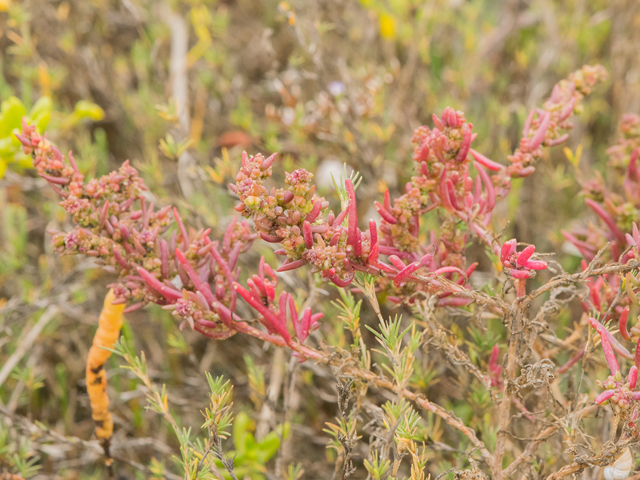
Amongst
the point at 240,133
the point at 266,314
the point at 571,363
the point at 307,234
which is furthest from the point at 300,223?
the point at 240,133

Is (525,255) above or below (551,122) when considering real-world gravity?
below

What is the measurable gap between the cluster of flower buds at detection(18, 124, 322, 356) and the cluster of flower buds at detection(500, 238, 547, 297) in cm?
33

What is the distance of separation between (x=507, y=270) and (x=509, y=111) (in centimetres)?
135

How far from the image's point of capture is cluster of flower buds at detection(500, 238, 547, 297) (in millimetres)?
782

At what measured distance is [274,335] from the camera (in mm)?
930

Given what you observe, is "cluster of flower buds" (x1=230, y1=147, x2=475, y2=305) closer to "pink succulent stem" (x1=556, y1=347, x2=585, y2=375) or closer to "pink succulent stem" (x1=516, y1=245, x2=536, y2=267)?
"pink succulent stem" (x1=516, y1=245, x2=536, y2=267)

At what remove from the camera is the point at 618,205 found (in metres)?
1.18

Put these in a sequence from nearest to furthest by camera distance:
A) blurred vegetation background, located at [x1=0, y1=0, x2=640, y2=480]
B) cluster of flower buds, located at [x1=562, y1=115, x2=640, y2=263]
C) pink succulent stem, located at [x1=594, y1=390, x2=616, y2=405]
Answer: pink succulent stem, located at [x1=594, y1=390, x2=616, y2=405], cluster of flower buds, located at [x1=562, y1=115, x2=640, y2=263], blurred vegetation background, located at [x1=0, y1=0, x2=640, y2=480]

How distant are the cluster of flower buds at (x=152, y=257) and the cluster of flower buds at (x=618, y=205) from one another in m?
0.64

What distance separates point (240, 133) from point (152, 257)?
4.10 feet

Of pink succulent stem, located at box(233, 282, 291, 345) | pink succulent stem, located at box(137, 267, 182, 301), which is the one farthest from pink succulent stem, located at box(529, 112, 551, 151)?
pink succulent stem, located at box(137, 267, 182, 301)

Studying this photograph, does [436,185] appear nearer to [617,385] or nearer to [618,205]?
[617,385]

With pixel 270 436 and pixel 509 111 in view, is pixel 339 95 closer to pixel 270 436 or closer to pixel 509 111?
pixel 509 111

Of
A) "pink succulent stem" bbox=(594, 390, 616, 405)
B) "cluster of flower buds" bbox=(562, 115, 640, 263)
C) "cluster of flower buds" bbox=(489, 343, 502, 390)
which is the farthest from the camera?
"cluster of flower buds" bbox=(562, 115, 640, 263)
